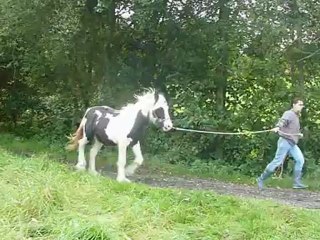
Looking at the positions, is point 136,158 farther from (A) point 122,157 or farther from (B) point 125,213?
(B) point 125,213

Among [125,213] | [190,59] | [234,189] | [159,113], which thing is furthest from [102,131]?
[190,59]

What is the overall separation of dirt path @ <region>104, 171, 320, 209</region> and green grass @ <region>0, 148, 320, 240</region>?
5.74ft

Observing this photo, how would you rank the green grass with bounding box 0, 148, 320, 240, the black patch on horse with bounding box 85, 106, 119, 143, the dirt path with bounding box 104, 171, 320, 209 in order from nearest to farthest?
the green grass with bounding box 0, 148, 320, 240
the dirt path with bounding box 104, 171, 320, 209
the black patch on horse with bounding box 85, 106, 119, 143

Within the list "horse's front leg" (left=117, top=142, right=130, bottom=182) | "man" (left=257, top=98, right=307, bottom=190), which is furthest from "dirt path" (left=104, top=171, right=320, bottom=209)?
"horse's front leg" (left=117, top=142, right=130, bottom=182)

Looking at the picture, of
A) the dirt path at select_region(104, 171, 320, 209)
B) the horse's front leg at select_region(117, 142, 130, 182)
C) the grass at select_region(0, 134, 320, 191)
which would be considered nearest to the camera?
the dirt path at select_region(104, 171, 320, 209)

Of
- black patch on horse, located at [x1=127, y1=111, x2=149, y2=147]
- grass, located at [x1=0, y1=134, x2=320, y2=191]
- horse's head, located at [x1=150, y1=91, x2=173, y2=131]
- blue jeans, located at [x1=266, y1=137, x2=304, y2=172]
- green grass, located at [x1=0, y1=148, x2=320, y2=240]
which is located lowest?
grass, located at [x1=0, y1=134, x2=320, y2=191]

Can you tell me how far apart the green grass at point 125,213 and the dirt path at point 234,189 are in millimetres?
1748

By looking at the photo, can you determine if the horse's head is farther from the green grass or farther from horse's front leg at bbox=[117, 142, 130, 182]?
the green grass

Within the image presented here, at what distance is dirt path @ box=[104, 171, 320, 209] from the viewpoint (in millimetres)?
9938

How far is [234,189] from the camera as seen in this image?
36.0 ft

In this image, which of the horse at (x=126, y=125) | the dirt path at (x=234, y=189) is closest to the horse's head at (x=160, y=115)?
the horse at (x=126, y=125)

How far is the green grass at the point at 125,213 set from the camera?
6.00 metres

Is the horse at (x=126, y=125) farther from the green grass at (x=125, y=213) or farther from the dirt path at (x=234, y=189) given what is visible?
the green grass at (x=125, y=213)

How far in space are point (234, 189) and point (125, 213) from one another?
4652mm
